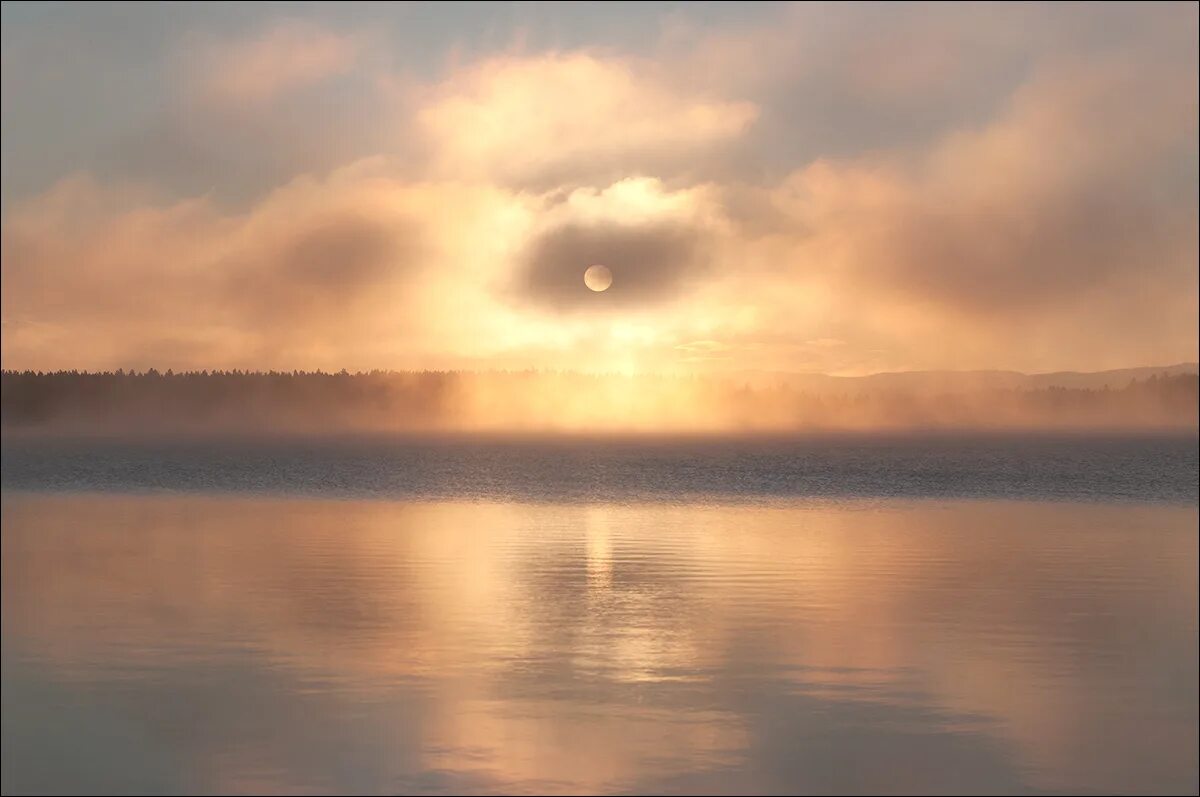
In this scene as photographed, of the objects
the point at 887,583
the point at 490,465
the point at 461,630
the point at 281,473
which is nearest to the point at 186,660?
the point at 461,630

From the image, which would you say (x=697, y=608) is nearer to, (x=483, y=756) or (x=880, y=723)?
(x=880, y=723)

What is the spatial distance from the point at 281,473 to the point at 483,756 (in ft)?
286

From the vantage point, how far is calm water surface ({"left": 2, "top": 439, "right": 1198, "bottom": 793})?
51.2 feet

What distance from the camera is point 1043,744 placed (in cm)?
1661

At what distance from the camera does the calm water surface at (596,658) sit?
51.2 feet

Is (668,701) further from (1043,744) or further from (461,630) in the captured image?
(461,630)

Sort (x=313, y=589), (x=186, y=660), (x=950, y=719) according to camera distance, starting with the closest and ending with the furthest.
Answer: (x=950, y=719), (x=186, y=660), (x=313, y=589)

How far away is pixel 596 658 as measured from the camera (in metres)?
22.2

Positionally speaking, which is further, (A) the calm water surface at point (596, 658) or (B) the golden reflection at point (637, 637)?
(B) the golden reflection at point (637, 637)

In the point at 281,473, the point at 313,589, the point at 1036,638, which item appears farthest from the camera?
the point at 281,473

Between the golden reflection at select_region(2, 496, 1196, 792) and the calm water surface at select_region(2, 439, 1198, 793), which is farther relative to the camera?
the golden reflection at select_region(2, 496, 1196, 792)

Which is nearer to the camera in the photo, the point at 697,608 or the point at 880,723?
the point at 880,723

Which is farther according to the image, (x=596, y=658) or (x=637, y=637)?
(x=637, y=637)

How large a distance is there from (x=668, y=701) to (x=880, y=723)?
115 inches
